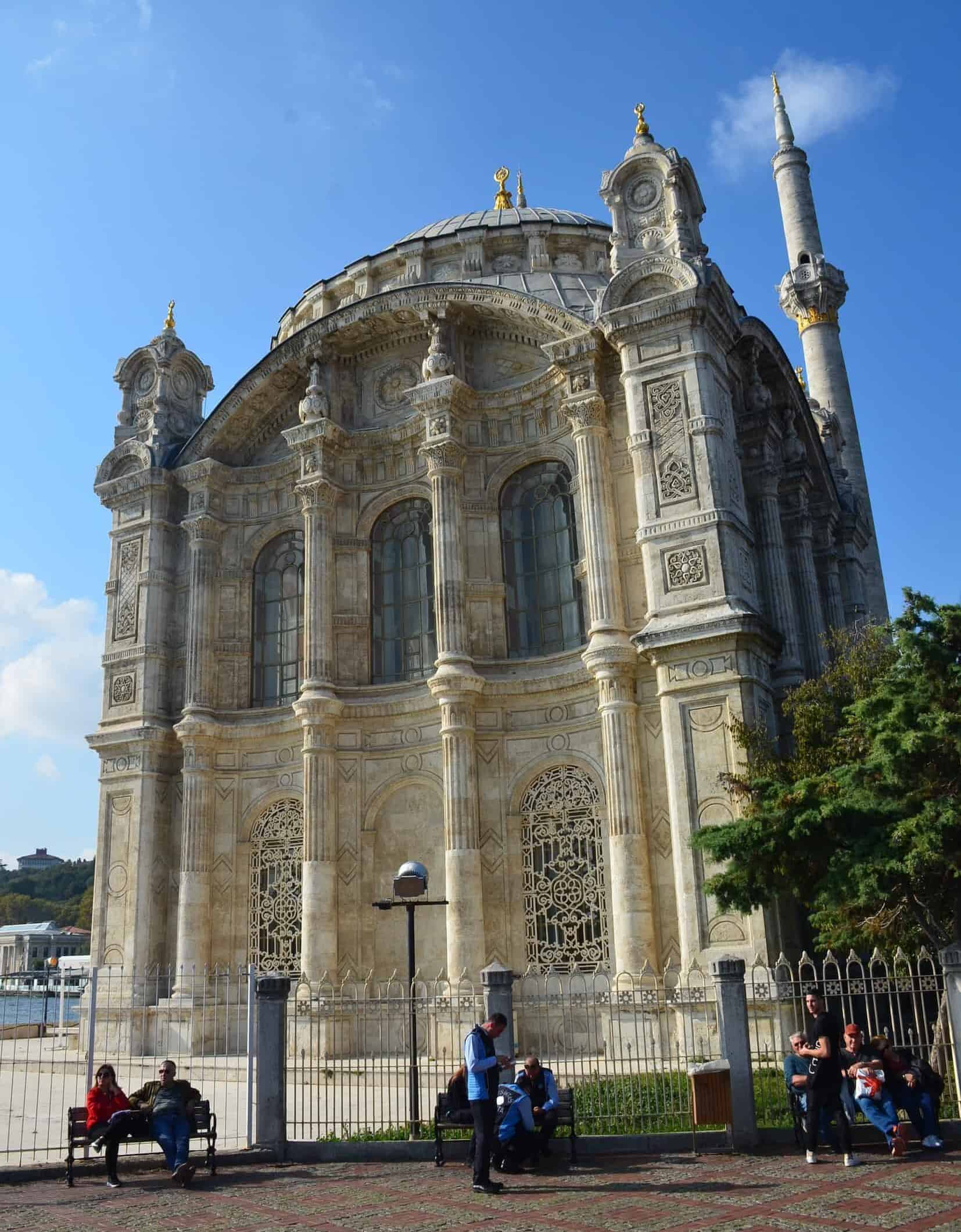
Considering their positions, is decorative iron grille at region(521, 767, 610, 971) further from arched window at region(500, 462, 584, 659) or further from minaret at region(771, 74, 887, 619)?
minaret at region(771, 74, 887, 619)

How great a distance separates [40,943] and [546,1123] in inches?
3757

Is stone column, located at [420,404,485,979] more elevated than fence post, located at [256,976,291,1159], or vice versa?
stone column, located at [420,404,485,979]

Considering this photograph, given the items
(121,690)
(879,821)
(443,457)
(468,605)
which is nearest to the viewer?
(879,821)

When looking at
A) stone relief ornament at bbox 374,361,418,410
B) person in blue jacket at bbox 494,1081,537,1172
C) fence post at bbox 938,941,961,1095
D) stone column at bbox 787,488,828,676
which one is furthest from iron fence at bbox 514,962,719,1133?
stone relief ornament at bbox 374,361,418,410

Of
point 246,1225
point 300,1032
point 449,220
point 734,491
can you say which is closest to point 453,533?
point 734,491

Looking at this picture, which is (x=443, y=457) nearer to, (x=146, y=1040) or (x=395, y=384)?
(x=395, y=384)

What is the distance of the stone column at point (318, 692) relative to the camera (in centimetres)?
2058

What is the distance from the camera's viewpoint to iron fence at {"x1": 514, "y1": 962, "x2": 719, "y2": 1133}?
38.8ft

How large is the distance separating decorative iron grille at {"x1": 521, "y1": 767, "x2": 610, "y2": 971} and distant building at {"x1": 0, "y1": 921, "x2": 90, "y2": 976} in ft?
246

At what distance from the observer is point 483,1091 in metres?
9.77

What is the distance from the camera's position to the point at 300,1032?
1973 cm

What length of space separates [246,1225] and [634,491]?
14235 mm

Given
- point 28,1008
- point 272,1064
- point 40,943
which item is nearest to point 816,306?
point 272,1064

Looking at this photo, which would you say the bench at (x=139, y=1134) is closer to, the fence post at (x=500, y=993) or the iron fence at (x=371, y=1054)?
the iron fence at (x=371, y=1054)
